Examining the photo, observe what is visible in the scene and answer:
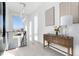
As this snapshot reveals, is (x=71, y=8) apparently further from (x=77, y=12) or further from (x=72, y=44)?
(x=72, y=44)

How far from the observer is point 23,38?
4945mm

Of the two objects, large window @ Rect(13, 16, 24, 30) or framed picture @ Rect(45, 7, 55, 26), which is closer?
framed picture @ Rect(45, 7, 55, 26)

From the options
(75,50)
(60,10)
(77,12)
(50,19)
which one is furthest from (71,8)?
(50,19)

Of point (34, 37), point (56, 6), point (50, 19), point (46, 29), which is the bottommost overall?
point (34, 37)

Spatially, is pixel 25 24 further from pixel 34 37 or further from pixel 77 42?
pixel 77 42

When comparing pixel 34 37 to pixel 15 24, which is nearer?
pixel 15 24

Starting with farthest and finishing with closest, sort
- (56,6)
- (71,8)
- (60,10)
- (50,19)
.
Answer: (50,19) < (56,6) < (60,10) < (71,8)

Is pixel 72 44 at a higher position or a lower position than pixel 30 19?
lower

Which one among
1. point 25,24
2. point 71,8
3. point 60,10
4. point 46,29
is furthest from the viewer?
point 25,24

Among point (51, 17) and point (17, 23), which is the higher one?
point (51, 17)

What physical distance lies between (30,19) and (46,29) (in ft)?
5.72

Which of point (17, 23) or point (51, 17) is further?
point (17, 23)

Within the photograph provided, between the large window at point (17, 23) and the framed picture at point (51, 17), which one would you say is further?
the large window at point (17, 23)

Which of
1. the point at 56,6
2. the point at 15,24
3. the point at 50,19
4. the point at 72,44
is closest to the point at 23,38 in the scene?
the point at 15,24
